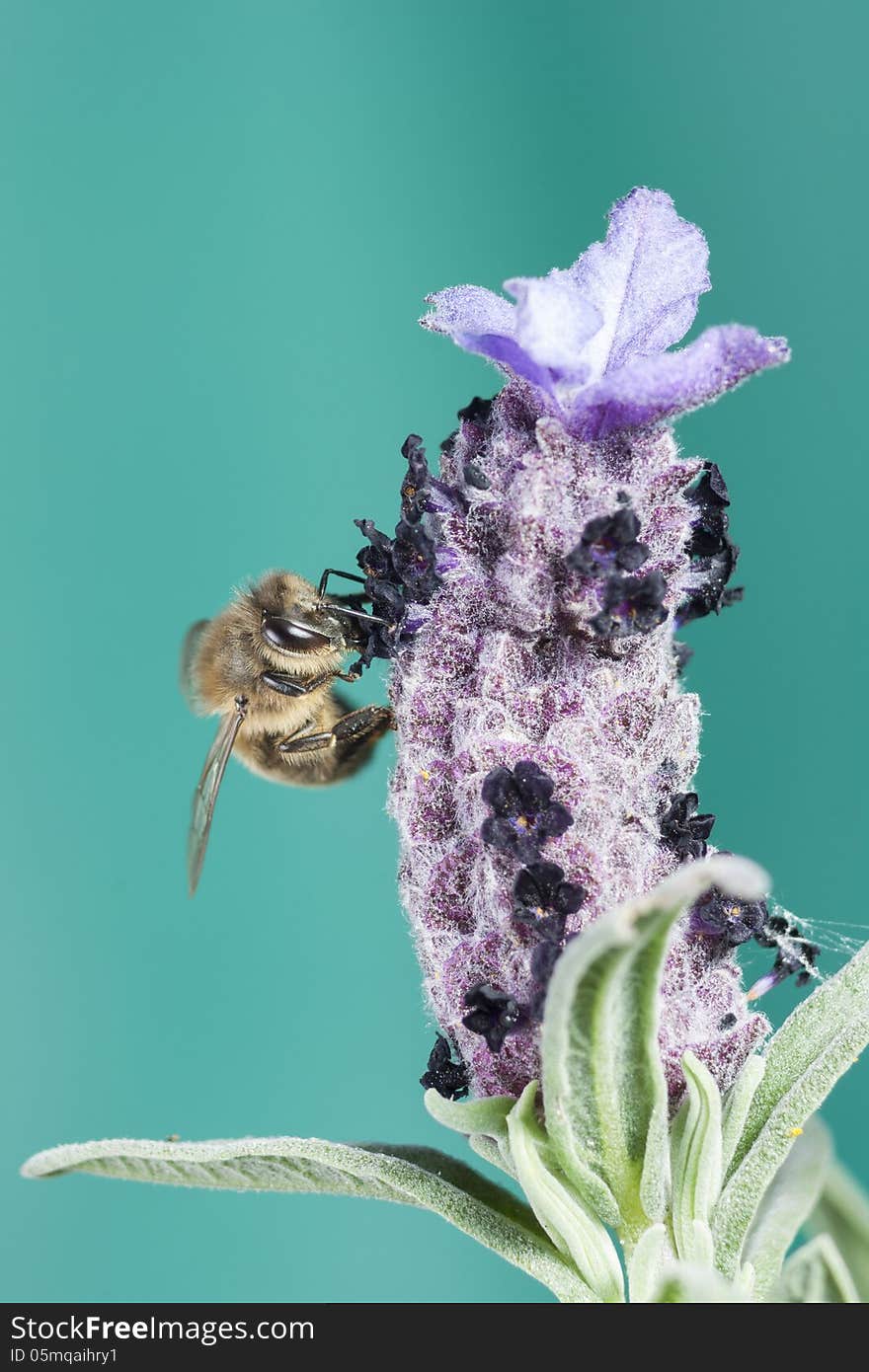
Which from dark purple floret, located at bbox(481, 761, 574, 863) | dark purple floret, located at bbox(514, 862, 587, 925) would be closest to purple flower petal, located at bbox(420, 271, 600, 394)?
dark purple floret, located at bbox(481, 761, 574, 863)

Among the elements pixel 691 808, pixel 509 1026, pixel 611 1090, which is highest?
pixel 691 808

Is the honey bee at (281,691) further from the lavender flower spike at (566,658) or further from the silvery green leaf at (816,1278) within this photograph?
the silvery green leaf at (816,1278)

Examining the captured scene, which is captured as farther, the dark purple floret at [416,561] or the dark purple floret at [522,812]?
the dark purple floret at [416,561]

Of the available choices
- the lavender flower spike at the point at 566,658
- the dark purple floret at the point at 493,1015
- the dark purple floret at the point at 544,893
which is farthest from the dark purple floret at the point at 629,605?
the dark purple floret at the point at 493,1015

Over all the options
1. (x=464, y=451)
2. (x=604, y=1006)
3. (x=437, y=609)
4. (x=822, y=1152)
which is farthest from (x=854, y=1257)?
(x=464, y=451)
